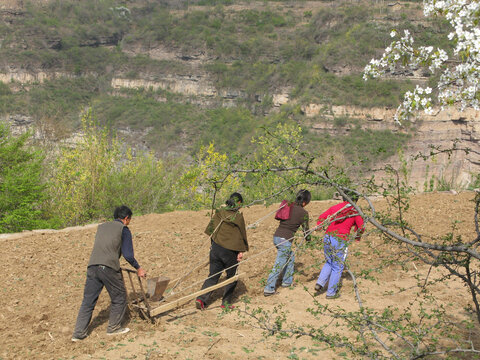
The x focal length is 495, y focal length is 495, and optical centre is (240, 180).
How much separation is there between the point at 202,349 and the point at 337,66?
6394cm

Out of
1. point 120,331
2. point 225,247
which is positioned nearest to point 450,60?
point 225,247

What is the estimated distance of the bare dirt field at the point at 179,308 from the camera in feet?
16.0

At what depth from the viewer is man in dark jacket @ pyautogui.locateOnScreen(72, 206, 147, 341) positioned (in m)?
4.98

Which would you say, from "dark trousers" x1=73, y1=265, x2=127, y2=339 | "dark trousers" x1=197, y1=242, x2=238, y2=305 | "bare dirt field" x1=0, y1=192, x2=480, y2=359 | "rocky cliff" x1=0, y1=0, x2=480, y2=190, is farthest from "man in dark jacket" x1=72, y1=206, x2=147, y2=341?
"rocky cliff" x1=0, y1=0, x2=480, y2=190

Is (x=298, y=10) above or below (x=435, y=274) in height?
above

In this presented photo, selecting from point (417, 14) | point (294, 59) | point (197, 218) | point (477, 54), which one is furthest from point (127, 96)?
point (477, 54)

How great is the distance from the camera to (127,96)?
89.8m

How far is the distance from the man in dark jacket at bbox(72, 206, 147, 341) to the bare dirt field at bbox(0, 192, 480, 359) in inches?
6.8

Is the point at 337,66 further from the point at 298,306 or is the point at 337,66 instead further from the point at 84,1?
the point at 84,1

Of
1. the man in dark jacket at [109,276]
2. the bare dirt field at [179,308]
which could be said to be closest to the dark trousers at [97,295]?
the man in dark jacket at [109,276]

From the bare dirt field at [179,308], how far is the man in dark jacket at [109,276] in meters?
0.17

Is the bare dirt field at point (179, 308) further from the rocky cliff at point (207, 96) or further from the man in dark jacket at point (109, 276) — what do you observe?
the rocky cliff at point (207, 96)

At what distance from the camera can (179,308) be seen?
231 inches

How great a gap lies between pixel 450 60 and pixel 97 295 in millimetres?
3888
